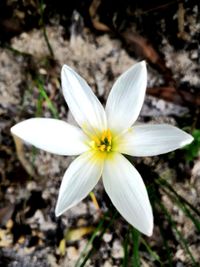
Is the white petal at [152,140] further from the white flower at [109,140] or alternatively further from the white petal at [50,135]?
the white petal at [50,135]

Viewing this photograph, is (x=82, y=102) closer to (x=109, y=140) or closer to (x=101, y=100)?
(x=109, y=140)

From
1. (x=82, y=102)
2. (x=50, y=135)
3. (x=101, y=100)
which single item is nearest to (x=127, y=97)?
(x=82, y=102)

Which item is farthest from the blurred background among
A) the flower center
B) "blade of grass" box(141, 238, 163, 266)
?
the flower center

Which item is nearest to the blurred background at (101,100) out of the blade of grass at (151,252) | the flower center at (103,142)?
the blade of grass at (151,252)

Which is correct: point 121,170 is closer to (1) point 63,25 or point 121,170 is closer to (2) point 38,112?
(2) point 38,112

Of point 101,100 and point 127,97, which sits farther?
point 101,100

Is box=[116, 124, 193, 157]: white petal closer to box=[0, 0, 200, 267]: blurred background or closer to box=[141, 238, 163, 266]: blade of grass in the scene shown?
box=[0, 0, 200, 267]: blurred background
